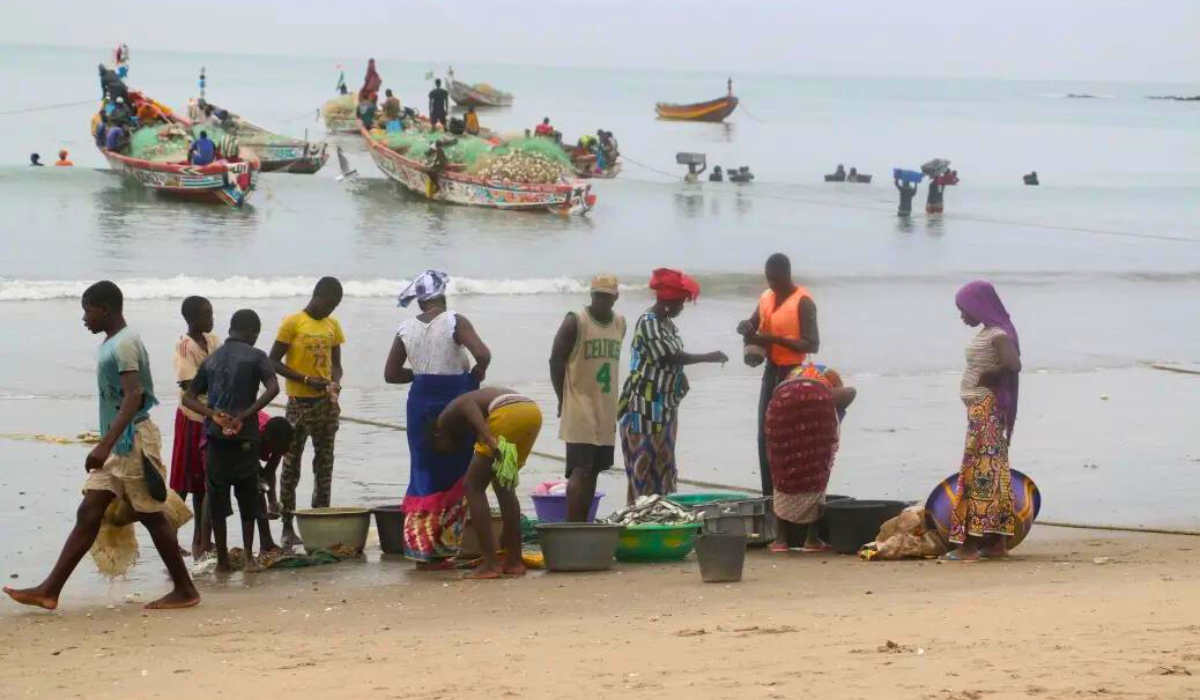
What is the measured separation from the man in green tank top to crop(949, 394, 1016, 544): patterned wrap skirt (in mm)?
1730

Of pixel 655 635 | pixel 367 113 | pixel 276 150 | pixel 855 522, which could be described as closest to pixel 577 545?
pixel 855 522

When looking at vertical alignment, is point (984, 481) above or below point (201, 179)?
below

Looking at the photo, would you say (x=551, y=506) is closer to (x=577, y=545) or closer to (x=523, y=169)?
(x=577, y=545)

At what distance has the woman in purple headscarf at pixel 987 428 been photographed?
8383 millimetres

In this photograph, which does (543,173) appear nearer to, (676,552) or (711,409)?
(711,409)

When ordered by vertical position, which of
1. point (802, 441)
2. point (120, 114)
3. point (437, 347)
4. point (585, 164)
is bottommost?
point (802, 441)

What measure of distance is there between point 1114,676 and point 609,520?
399cm

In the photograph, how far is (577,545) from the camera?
842 cm

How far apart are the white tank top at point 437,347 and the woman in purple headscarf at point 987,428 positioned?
7.75 ft

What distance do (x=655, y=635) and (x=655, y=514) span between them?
7.75 ft

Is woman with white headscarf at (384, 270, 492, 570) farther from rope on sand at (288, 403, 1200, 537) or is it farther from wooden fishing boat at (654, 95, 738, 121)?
wooden fishing boat at (654, 95, 738, 121)

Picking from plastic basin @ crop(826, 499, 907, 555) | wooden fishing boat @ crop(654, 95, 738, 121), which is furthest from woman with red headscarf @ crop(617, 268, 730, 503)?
wooden fishing boat @ crop(654, 95, 738, 121)

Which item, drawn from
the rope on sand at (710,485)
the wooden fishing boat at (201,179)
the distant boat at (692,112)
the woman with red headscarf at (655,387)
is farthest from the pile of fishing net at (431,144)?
the distant boat at (692,112)

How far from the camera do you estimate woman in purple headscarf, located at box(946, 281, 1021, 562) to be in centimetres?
838
